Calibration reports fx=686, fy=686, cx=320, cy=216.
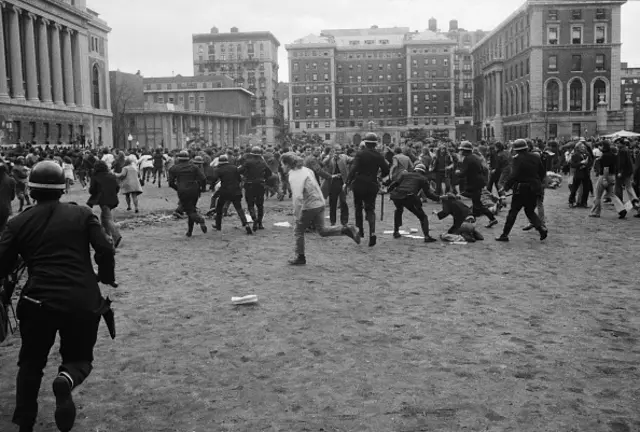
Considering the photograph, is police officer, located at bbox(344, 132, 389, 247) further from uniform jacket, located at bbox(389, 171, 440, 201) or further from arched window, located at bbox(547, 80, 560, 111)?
arched window, located at bbox(547, 80, 560, 111)

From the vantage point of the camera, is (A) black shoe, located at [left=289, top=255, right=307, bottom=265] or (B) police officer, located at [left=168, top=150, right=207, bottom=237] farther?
(B) police officer, located at [left=168, top=150, right=207, bottom=237]

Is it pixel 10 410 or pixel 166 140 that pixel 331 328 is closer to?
pixel 10 410

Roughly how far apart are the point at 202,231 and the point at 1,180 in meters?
6.79

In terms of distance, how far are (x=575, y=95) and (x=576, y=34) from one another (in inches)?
263

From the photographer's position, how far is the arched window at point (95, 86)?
7581 centimetres

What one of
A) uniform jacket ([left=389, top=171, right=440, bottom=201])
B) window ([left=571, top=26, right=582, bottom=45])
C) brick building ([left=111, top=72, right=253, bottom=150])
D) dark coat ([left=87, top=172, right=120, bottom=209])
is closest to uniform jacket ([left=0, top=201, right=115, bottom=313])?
dark coat ([left=87, top=172, right=120, bottom=209])

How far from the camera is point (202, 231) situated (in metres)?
15.5

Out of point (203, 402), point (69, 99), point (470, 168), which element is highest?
point (69, 99)

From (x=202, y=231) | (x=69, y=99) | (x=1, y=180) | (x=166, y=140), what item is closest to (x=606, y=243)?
(x=202, y=231)

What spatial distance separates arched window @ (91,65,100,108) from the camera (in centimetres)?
7581

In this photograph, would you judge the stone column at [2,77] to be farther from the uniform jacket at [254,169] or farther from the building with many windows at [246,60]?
the building with many windows at [246,60]

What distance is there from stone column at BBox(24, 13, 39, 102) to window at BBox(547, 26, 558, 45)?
53365mm

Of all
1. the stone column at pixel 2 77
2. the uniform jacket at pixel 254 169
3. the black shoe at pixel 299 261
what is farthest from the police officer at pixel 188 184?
the stone column at pixel 2 77

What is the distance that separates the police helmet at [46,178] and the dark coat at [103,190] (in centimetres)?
883
